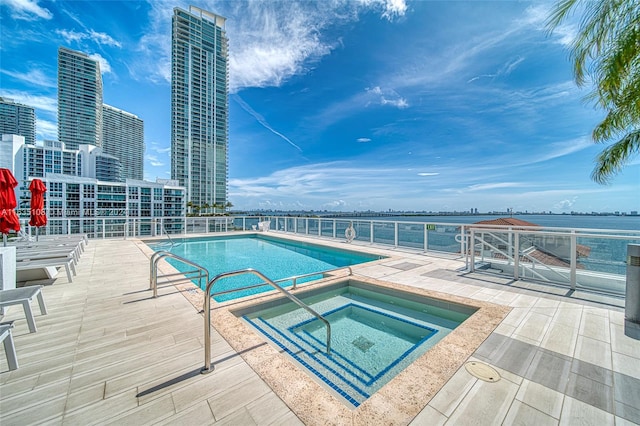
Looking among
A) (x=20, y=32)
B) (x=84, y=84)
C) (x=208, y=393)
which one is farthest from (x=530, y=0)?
(x=84, y=84)

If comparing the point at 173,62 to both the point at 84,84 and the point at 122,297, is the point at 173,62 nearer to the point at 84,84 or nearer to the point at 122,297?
the point at 84,84

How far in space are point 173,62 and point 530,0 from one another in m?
71.8

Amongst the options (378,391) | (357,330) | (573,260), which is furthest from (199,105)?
(378,391)

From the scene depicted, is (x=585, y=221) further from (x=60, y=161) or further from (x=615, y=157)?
(x=60, y=161)

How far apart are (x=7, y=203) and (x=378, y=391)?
564 centimetres

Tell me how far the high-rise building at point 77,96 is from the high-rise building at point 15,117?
97.4 feet

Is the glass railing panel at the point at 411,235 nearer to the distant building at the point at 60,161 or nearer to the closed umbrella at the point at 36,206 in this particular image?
the closed umbrella at the point at 36,206

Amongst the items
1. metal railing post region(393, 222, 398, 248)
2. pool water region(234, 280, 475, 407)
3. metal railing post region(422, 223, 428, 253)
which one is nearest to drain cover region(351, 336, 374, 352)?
pool water region(234, 280, 475, 407)

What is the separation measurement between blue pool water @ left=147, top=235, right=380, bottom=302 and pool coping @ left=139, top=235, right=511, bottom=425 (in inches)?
96.8

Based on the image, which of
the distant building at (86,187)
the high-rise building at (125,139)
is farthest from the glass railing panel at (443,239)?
the high-rise building at (125,139)

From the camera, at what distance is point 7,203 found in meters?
3.61

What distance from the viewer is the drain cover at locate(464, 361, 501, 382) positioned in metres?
1.77

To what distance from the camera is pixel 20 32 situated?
1188 centimetres

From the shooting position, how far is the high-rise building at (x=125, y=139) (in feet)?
239
